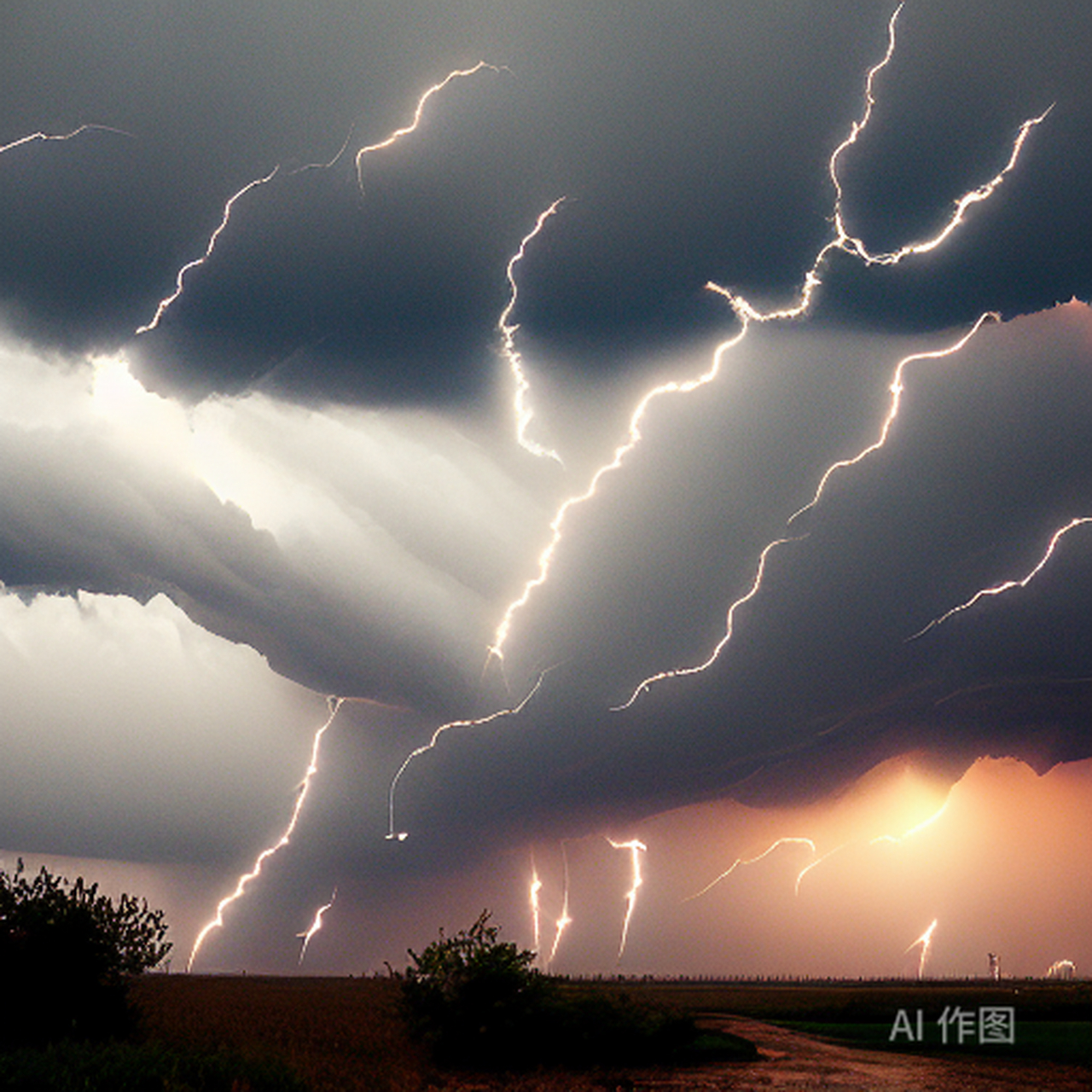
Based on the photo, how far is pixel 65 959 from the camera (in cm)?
1379

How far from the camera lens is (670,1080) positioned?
14.4 m

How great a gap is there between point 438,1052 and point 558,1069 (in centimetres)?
190

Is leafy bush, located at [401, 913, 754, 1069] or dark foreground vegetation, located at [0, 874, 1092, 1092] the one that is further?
leafy bush, located at [401, 913, 754, 1069]

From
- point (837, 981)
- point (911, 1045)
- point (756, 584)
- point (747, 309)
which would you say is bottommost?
point (837, 981)

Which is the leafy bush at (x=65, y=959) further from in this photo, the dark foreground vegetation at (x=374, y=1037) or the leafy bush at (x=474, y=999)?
the leafy bush at (x=474, y=999)

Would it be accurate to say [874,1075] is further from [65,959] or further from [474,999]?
[65,959]

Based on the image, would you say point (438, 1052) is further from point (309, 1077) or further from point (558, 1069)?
point (309, 1077)

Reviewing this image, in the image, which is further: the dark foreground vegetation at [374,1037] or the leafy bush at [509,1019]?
the leafy bush at [509,1019]

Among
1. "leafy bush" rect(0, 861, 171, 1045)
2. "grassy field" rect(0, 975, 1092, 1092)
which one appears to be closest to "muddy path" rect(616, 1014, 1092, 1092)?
"grassy field" rect(0, 975, 1092, 1092)

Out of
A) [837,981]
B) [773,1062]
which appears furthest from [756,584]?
[837,981]

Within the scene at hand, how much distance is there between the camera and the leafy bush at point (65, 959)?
13.4m

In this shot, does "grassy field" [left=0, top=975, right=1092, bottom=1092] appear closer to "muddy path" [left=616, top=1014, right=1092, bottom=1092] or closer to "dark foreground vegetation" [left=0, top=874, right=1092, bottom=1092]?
"dark foreground vegetation" [left=0, top=874, right=1092, bottom=1092]

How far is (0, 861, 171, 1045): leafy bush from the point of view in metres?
13.4

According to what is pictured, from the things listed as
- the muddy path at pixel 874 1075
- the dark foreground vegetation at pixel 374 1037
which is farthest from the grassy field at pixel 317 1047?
the muddy path at pixel 874 1075
